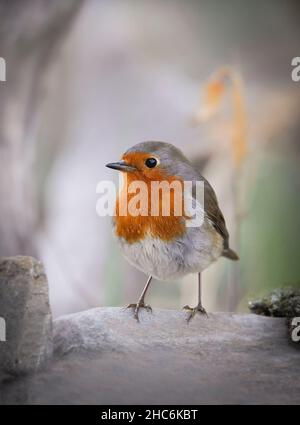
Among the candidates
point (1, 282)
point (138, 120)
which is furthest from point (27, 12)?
point (1, 282)

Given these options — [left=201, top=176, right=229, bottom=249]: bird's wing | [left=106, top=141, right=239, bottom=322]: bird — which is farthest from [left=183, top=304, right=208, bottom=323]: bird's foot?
[left=201, top=176, right=229, bottom=249]: bird's wing

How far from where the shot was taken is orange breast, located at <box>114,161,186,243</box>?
4.90 feet

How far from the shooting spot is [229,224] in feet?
6.31

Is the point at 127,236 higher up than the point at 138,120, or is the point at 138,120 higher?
the point at 138,120

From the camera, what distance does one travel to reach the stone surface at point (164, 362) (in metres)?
1.28

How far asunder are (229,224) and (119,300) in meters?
0.40

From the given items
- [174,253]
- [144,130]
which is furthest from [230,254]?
[144,130]

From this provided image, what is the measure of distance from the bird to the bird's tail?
20 cm

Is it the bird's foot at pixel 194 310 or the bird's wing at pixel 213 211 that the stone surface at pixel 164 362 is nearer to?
the bird's foot at pixel 194 310

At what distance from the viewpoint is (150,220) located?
1491 millimetres

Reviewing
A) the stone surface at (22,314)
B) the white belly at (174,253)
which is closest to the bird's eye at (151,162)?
the white belly at (174,253)

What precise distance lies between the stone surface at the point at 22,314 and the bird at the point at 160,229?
0.26m

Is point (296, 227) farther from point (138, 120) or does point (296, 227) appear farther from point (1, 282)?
point (1, 282)

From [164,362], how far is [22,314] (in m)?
0.32
